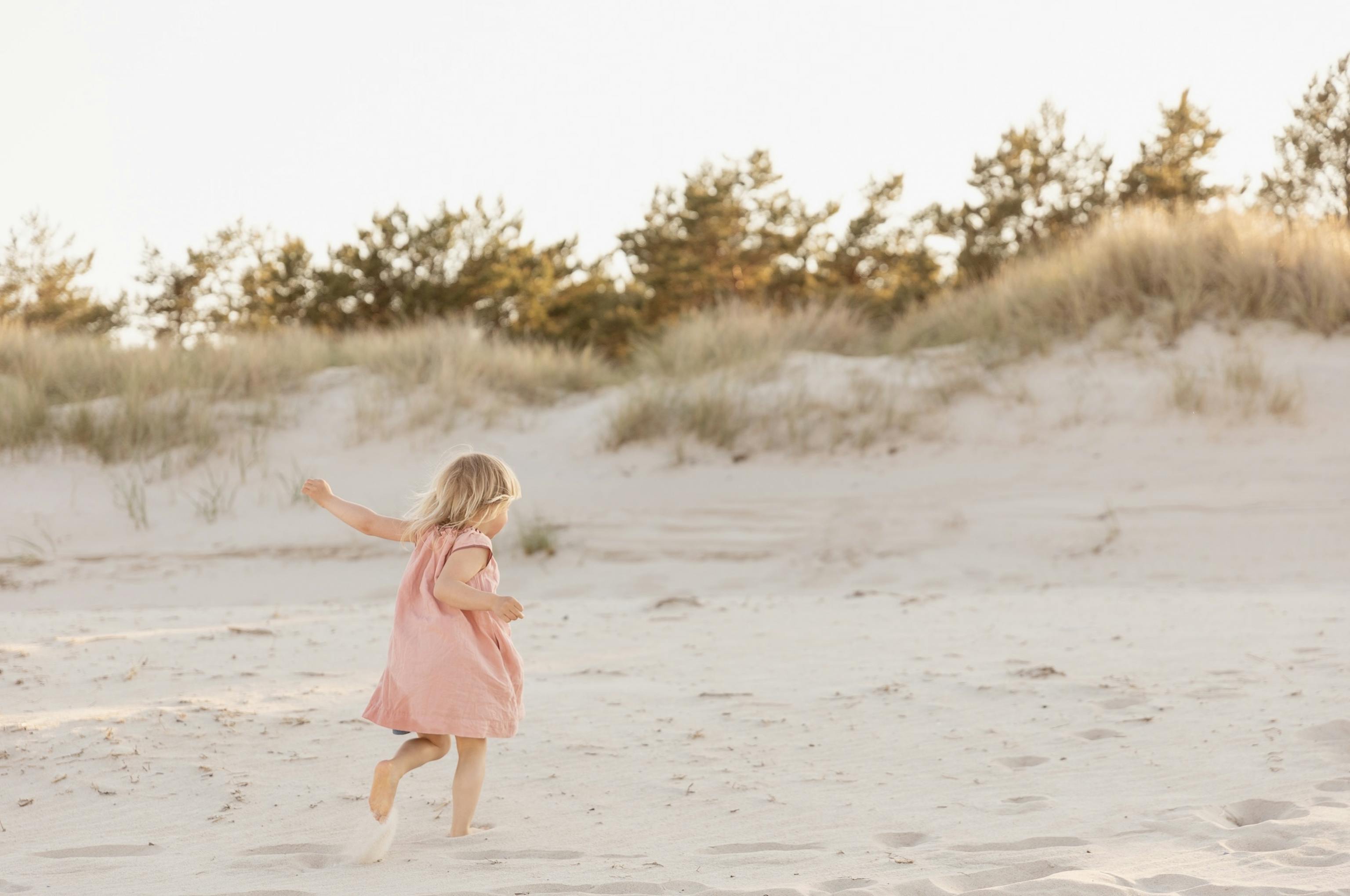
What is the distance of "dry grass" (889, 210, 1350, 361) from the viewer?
1135 centimetres

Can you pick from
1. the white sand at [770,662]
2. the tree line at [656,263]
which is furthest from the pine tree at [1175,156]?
the white sand at [770,662]

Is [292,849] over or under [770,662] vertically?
over

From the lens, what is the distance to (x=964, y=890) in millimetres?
2809

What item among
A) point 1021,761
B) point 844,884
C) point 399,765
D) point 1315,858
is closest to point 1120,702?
point 1021,761

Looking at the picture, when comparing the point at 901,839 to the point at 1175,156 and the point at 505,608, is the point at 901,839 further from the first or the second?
the point at 1175,156

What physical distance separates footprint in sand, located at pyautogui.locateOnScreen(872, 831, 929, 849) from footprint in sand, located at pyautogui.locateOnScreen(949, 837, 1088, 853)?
5.6 inches

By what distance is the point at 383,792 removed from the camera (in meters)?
3.19

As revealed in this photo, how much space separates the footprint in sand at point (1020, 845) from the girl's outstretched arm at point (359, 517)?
5.64 ft

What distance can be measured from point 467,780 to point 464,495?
30.7 inches

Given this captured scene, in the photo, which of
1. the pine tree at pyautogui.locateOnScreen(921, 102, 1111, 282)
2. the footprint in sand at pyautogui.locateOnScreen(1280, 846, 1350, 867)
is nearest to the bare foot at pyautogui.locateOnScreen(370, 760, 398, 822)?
the footprint in sand at pyautogui.locateOnScreen(1280, 846, 1350, 867)

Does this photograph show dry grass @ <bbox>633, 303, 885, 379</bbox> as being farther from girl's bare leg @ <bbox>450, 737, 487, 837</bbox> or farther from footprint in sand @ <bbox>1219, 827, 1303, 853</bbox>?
footprint in sand @ <bbox>1219, 827, 1303, 853</bbox>

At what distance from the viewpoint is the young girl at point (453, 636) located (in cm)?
332

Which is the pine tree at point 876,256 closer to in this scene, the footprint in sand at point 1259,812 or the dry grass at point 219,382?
the dry grass at point 219,382

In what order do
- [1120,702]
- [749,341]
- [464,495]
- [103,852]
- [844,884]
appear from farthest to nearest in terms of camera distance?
1. [749,341]
2. [1120,702]
3. [464,495]
4. [103,852]
5. [844,884]
